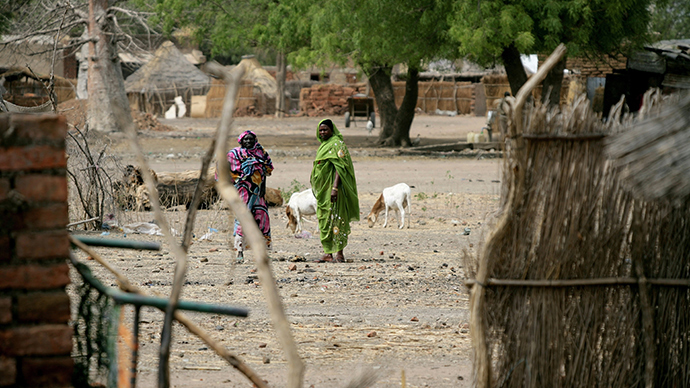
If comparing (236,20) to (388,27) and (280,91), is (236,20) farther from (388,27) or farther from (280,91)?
(280,91)

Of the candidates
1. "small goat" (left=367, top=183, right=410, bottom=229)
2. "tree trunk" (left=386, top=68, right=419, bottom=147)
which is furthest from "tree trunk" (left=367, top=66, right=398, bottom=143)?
"small goat" (left=367, top=183, right=410, bottom=229)

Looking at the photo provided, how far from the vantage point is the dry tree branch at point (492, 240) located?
11.7 feet

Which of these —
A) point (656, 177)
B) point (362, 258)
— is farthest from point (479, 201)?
point (656, 177)

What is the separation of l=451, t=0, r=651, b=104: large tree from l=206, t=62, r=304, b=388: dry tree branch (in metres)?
13.0

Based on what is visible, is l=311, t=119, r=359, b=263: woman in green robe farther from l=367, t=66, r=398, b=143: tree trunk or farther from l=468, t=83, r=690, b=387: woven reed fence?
l=367, t=66, r=398, b=143: tree trunk

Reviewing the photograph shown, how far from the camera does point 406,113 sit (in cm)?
2219

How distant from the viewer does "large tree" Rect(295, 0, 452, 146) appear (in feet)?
53.3

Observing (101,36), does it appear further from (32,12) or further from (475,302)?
(475,302)

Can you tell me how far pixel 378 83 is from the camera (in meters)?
22.7

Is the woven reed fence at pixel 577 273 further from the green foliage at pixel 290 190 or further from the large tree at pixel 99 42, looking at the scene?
the large tree at pixel 99 42

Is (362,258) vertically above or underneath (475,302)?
underneath

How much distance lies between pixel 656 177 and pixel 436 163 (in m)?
15.9

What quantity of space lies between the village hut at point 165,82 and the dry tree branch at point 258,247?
1433 inches

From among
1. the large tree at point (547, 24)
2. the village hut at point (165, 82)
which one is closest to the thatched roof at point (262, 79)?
the village hut at point (165, 82)
